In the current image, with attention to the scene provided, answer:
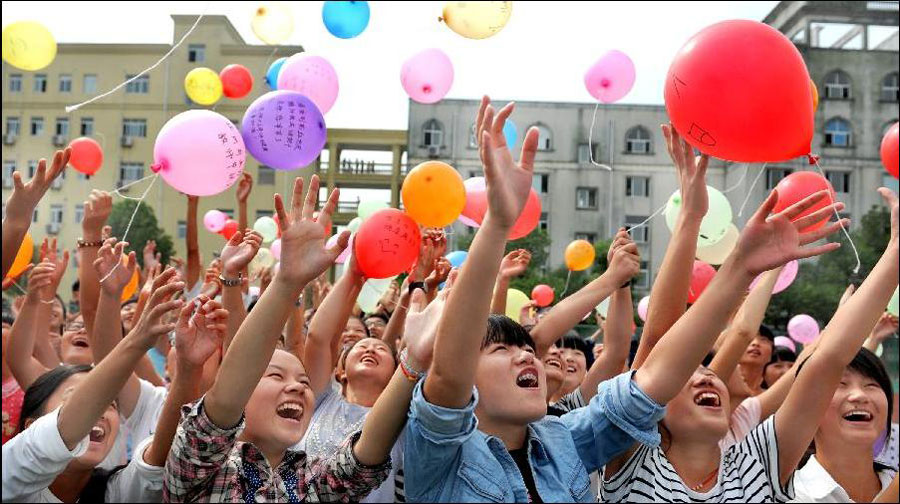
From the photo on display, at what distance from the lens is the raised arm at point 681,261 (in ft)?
8.54

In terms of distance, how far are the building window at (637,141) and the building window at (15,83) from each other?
83.2ft

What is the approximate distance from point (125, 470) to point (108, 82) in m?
36.0

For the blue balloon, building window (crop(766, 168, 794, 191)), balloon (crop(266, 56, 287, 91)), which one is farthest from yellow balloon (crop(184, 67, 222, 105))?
building window (crop(766, 168, 794, 191))

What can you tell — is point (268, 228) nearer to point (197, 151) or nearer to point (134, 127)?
point (197, 151)

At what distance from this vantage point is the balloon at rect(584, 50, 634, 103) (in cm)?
649

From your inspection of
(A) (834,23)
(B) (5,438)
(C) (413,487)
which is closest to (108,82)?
(A) (834,23)

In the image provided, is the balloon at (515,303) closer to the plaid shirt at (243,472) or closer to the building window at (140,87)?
the plaid shirt at (243,472)

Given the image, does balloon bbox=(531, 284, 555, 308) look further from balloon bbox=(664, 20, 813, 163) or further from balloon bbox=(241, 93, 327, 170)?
balloon bbox=(664, 20, 813, 163)

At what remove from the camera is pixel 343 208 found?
27.7m

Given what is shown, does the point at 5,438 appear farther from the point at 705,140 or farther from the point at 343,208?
the point at 343,208

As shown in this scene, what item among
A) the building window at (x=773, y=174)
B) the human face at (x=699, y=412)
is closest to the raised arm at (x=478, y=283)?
the human face at (x=699, y=412)

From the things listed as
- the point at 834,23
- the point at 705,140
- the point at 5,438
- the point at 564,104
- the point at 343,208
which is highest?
the point at 834,23

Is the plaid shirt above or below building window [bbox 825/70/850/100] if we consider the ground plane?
below

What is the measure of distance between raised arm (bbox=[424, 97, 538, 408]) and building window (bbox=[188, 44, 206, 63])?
1371 inches
